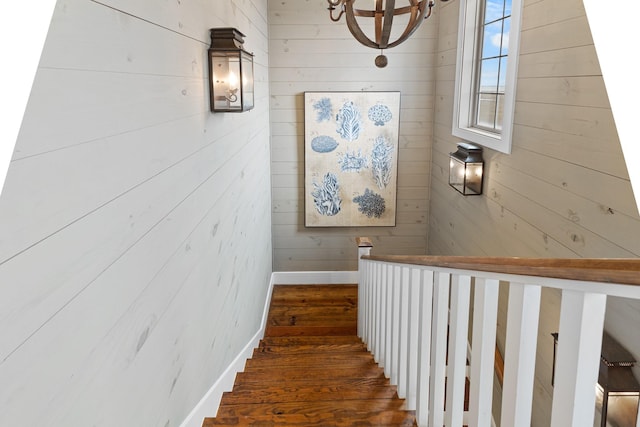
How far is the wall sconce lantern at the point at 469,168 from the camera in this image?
11.7 ft

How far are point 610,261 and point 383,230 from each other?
4.43 meters

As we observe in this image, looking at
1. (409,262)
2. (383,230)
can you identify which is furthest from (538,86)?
(383,230)

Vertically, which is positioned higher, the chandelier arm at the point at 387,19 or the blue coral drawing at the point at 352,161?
the chandelier arm at the point at 387,19

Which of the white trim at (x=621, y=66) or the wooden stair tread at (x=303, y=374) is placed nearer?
the white trim at (x=621, y=66)

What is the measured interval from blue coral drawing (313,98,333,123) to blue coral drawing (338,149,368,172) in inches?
16.1

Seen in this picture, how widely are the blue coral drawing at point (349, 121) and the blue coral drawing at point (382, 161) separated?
0.23m

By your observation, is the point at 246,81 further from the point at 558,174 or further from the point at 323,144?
the point at 323,144

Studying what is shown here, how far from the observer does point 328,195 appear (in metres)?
5.13

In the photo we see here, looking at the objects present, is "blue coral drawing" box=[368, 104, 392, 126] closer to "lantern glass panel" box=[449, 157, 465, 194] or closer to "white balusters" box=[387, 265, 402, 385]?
"lantern glass panel" box=[449, 157, 465, 194]

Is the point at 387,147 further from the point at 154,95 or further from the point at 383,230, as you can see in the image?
the point at 154,95

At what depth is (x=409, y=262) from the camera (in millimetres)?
1965

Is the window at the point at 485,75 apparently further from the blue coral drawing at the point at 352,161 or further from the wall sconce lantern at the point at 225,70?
the wall sconce lantern at the point at 225,70

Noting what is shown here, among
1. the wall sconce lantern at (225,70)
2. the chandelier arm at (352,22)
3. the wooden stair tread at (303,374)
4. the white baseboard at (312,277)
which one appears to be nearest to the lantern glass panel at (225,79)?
the wall sconce lantern at (225,70)

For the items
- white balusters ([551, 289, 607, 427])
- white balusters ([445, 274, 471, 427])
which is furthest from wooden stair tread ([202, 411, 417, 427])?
white balusters ([551, 289, 607, 427])
